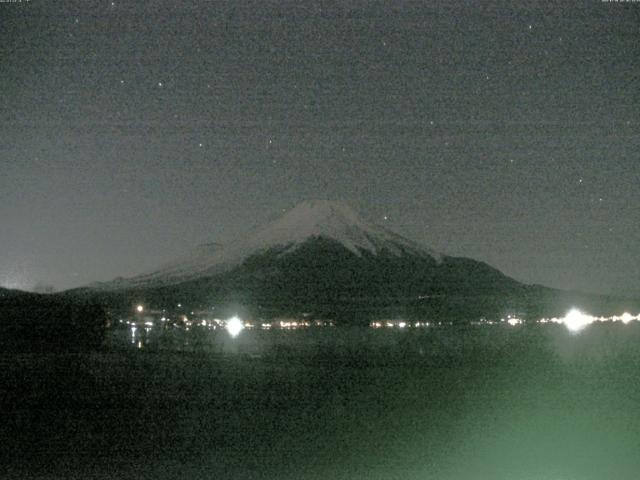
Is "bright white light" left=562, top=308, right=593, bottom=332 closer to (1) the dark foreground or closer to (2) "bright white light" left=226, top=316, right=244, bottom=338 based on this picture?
(2) "bright white light" left=226, top=316, right=244, bottom=338

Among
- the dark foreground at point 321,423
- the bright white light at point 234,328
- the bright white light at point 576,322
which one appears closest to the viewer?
the dark foreground at point 321,423

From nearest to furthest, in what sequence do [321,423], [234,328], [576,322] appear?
1. [321,423]
2. [234,328]
3. [576,322]

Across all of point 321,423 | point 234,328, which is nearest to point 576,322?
point 234,328

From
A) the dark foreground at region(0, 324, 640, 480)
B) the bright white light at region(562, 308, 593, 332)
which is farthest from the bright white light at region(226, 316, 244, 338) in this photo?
the dark foreground at region(0, 324, 640, 480)

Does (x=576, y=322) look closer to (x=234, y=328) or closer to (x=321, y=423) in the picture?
(x=234, y=328)

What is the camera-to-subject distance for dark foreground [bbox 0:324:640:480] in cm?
1058

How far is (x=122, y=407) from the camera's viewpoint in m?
15.8

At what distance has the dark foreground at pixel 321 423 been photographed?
34.7 ft

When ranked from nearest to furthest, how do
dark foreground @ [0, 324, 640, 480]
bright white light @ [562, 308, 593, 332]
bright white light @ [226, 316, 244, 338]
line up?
dark foreground @ [0, 324, 640, 480], bright white light @ [226, 316, 244, 338], bright white light @ [562, 308, 593, 332]

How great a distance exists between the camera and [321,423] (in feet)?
45.4

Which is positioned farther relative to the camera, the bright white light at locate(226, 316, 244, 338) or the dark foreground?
the bright white light at locate(226, 316, 244, 338)

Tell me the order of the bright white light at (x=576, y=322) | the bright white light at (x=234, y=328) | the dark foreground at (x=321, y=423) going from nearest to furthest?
1. the dark foreground at (x=321, y=423)
2. the bright white light at (x=234, y=328)
3. the bright white light at (x=576, y=322)

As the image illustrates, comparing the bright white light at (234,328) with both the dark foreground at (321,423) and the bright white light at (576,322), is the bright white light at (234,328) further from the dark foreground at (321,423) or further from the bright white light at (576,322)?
the dark foreground at (321,423)

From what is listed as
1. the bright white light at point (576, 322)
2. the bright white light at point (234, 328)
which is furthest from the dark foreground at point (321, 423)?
the bright white light at point (576, 322)
